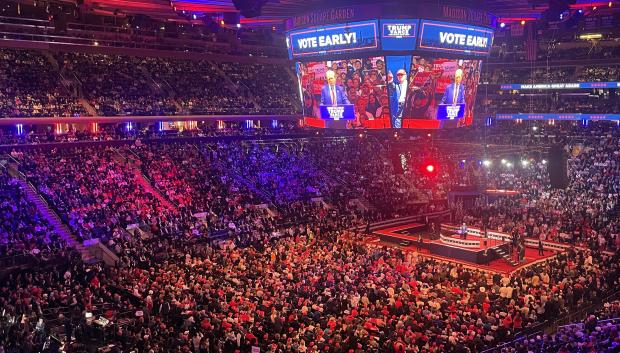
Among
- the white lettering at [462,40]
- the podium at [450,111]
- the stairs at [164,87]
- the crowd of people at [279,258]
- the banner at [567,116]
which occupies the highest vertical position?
the white lettering at [462,40]

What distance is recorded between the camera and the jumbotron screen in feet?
71.2

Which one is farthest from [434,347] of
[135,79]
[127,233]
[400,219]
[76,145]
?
[135,79]

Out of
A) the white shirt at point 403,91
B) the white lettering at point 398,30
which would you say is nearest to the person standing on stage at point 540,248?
the white shirt at point 403,91

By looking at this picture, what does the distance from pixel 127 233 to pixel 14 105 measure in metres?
11.1

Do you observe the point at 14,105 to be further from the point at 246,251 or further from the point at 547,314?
the point at 547,314

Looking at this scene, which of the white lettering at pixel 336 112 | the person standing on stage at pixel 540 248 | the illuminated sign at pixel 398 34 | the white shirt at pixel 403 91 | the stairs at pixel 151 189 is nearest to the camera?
the illuminated sign at pixel 398 34

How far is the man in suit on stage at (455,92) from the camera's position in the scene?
892 inches

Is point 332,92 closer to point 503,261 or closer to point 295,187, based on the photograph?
point 503,261

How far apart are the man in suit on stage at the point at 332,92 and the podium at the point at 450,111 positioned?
3491mm

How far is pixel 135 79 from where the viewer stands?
127 ft

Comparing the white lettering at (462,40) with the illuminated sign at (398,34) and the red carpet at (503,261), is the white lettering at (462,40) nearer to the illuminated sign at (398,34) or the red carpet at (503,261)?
the illuminated sign at (398,34)

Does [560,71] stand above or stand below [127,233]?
above

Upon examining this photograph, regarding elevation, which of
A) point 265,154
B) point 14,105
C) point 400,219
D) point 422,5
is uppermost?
point 422,5

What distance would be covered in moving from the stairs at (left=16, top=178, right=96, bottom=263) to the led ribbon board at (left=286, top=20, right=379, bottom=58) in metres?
11.4
